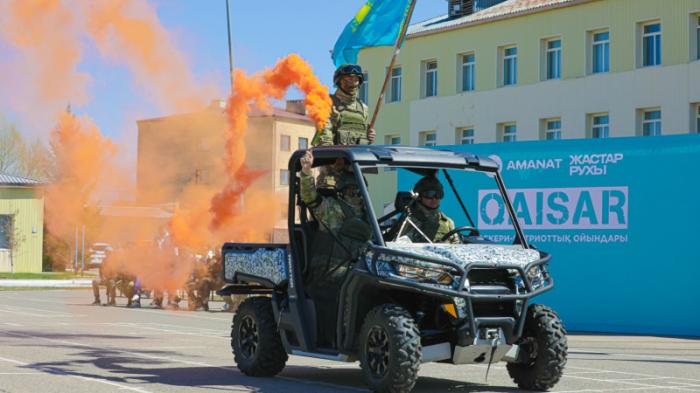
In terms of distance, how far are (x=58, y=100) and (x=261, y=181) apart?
158 inches

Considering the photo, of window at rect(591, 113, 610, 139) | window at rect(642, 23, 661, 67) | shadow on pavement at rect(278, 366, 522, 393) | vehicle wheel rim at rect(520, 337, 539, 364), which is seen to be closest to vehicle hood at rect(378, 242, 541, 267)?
vehicle wheel rim at rect(520, 337, 539, 364)

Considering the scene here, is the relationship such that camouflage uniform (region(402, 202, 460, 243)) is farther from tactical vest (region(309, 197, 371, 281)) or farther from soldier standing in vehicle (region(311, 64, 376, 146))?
soldier standing in vehicle (region(311, 64, 376, 146))

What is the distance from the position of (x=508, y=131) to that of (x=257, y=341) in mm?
41429

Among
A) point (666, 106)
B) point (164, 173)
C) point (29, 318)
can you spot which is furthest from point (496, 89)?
point (29, 318)

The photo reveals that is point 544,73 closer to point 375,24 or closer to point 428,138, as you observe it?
point 428,138

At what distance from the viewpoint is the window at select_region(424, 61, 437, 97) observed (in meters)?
57.0

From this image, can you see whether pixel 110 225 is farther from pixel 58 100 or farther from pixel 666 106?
pixel 666 106

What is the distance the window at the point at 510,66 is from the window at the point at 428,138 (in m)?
5.49

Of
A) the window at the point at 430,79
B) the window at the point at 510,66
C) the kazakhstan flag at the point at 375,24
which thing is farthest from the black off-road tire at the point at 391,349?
the window at the point at 430,79

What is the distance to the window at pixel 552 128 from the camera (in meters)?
50.8

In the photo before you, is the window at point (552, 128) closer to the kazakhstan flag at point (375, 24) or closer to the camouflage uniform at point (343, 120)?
the kazakhstan flag at point (375, 24)

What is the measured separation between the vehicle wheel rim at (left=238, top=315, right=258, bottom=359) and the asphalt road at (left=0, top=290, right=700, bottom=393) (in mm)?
316

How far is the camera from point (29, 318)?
25.1 meters

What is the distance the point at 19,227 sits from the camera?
6531cm
